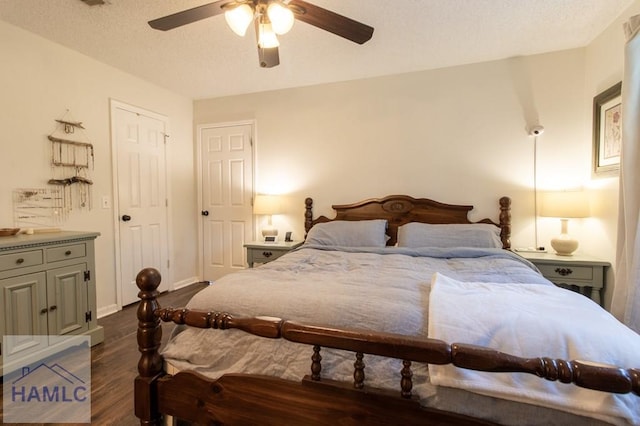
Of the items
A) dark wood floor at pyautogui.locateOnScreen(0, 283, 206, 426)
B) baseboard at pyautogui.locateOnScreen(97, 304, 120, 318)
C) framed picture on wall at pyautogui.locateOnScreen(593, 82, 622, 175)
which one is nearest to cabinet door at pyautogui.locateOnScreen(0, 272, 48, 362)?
dark wood floor at pyautogui.locateOnScreen(0, 283, 206, 426)

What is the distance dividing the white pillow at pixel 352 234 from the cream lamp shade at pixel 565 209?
4.50ft

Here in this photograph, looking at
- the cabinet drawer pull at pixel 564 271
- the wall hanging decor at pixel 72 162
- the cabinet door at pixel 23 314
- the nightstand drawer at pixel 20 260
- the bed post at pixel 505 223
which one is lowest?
the cabinet door at pixel 23 314

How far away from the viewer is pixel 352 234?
294 cm

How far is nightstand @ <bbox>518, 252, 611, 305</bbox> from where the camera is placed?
234 centimetres

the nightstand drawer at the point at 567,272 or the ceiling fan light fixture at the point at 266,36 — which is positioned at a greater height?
the ceiling fan light fixture at the point at 266,36

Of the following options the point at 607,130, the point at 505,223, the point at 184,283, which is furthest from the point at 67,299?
the point at 607,130

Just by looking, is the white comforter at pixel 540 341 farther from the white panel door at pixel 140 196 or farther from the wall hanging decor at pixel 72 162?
the white panel door at pixel 140 196

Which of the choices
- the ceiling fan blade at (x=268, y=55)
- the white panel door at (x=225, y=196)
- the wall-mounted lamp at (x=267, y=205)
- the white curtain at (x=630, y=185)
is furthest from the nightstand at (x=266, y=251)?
the white curtain at (x=630, y=185)

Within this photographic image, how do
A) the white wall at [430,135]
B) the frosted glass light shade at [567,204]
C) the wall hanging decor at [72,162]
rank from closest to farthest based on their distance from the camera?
the frosted glass light shade at [567,204] < the wall hanging decor at [72,162] < the white wall at [430,135]

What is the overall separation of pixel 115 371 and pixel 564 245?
349cm

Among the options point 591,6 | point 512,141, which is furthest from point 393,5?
point 512,141

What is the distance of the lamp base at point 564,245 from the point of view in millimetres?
2520

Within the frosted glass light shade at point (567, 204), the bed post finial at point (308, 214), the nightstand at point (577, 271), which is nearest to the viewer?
the nightstand at point (577, 271)

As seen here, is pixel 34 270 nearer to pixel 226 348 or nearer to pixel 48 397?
pixel 48 397
